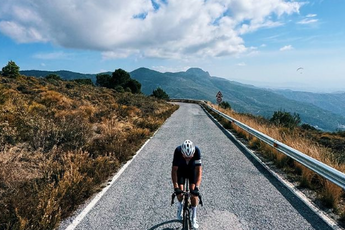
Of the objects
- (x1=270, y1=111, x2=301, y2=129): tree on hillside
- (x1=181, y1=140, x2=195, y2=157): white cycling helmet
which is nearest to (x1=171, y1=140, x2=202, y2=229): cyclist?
(x1=181, y1=140, x2=195, y2=157): white cycling helmet

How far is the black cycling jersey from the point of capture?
4152 millimetres

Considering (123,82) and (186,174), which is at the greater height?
(123,82)

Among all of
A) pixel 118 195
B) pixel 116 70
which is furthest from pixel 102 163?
pixel 116 70

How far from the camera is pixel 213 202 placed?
5.13m

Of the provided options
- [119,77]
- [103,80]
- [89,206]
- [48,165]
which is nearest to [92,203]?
[89,206]

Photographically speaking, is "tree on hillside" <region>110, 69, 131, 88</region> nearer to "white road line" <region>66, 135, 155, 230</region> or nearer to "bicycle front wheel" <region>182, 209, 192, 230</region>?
"white road line" <region>66, 135, 155, 230</region>

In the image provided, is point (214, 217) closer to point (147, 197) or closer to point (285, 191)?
point (147, 197)

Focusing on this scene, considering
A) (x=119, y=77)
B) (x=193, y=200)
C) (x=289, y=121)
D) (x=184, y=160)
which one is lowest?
(x=289, y=121)

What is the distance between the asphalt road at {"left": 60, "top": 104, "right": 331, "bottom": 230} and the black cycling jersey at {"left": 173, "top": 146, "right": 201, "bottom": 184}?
2.71 feet

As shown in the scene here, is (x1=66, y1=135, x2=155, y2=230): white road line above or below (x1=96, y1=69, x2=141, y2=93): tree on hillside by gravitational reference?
below

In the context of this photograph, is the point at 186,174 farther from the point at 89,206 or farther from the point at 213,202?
the point at 89,206

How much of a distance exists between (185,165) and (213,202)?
1457 millimetres

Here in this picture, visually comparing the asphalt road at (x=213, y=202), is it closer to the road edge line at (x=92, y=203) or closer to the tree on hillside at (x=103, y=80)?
the road edge line at (x=92, y=203)

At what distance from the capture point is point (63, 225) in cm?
418
